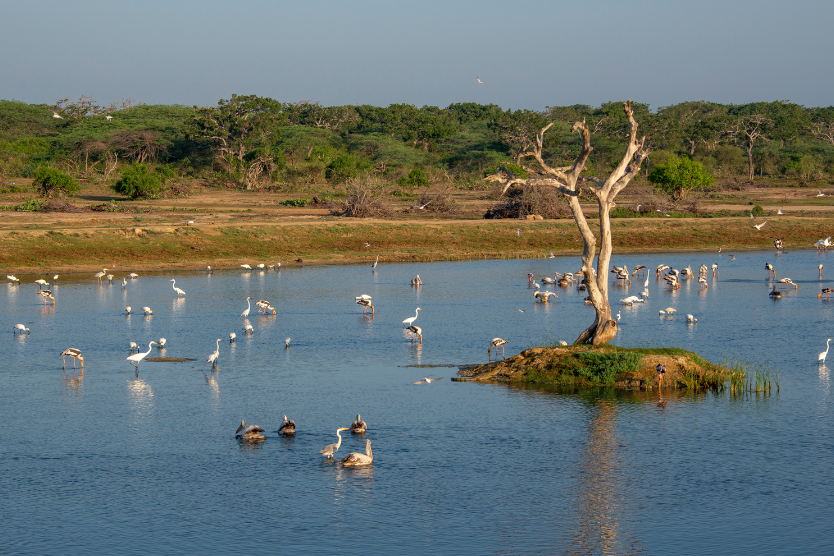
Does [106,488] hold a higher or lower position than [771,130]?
lower

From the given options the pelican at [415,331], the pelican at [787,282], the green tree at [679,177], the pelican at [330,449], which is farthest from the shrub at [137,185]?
the pelican at [330,449]

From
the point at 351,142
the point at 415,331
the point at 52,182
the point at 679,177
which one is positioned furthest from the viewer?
the point at 351,142

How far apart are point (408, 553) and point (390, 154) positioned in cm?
8909

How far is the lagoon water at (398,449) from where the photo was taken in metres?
11.9

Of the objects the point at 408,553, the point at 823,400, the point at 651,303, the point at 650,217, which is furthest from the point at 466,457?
the point at 650,217

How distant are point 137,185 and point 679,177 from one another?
41.3m

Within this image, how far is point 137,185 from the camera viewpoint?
64.3m

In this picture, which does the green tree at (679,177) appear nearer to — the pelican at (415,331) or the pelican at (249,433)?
the pelican at (415,331)

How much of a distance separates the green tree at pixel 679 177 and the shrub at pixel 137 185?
38.9 metres

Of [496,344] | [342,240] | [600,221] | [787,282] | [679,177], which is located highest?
[679,177]

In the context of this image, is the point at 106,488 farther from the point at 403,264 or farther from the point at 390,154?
the point at 390,154

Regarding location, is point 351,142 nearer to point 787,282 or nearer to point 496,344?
point 787,282

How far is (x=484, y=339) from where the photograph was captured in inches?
1005

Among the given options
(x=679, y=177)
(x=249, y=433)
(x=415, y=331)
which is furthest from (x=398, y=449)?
(x=679, y=177)
